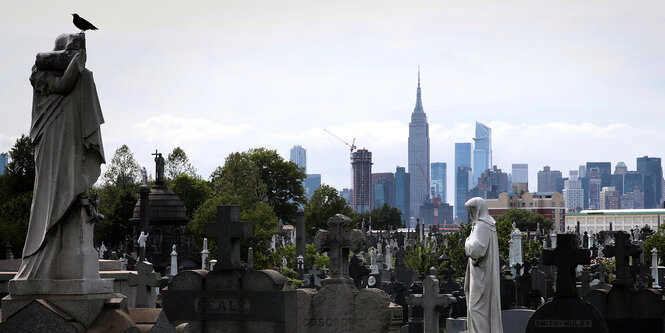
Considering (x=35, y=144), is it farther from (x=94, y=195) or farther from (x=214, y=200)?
(x=214, y=200)

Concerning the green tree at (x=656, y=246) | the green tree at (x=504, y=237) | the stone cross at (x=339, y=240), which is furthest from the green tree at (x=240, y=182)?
the stone cross at (x=339, y=240)

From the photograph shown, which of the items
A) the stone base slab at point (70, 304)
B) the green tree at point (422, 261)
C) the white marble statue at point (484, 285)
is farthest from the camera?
the green tree at point (422, 261)

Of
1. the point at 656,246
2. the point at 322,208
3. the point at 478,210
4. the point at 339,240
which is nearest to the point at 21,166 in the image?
the point at 656,246

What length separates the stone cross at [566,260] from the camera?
14.2m

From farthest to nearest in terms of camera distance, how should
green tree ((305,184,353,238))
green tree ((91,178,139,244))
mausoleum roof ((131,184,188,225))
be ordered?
1. green tree ((305,184,353,238))
2. green tree ((91,178,139,244))
3. mausoleum roof ((131,184,188,225))

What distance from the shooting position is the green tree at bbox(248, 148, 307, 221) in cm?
8969

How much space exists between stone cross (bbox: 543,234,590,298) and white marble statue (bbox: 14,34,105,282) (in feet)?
23.5

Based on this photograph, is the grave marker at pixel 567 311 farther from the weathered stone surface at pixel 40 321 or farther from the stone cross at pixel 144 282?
the weathered stone surface at pixel 40 321

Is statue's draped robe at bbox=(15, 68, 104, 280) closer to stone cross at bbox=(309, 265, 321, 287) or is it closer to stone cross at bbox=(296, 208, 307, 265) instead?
stone cross at bbox=(309, 265, 321, 287)

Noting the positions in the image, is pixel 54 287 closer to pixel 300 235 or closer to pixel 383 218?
pixel 300 235

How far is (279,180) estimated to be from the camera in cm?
9000

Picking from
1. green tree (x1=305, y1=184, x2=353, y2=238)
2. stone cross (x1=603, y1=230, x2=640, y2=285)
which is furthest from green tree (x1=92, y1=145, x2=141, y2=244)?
stone cross (x1=603, y1=230, x2=640, y2=285)

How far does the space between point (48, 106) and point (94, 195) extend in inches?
31.5

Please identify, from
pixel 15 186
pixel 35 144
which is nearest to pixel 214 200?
pixel 15 186
